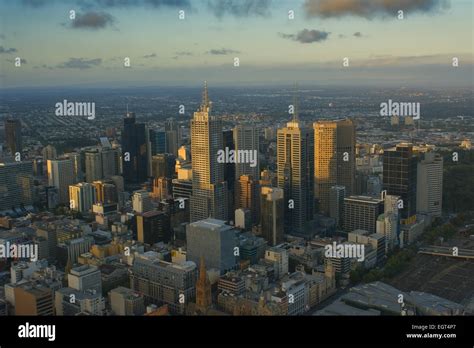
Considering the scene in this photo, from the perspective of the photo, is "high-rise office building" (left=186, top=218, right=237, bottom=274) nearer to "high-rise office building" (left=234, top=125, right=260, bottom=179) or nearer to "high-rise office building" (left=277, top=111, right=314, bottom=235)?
"high-rise office building" (left=277, top=111, right=314, bottom=235)

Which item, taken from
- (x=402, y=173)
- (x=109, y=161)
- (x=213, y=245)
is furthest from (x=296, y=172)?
(x=109, y=161)

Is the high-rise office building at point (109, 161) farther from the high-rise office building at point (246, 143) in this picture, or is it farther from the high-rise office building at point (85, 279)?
the high-rise office building at point (85, 279)

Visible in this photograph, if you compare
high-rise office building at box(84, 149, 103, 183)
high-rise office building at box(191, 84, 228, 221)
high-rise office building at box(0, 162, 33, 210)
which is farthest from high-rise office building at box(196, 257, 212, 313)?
high-rise office building at box(84, 149, 103, 183)

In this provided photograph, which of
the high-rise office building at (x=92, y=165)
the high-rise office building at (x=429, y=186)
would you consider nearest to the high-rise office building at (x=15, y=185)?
the high-rise office building at (x=92, y=165)

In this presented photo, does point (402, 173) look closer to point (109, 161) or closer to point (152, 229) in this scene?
point (152, 229)
